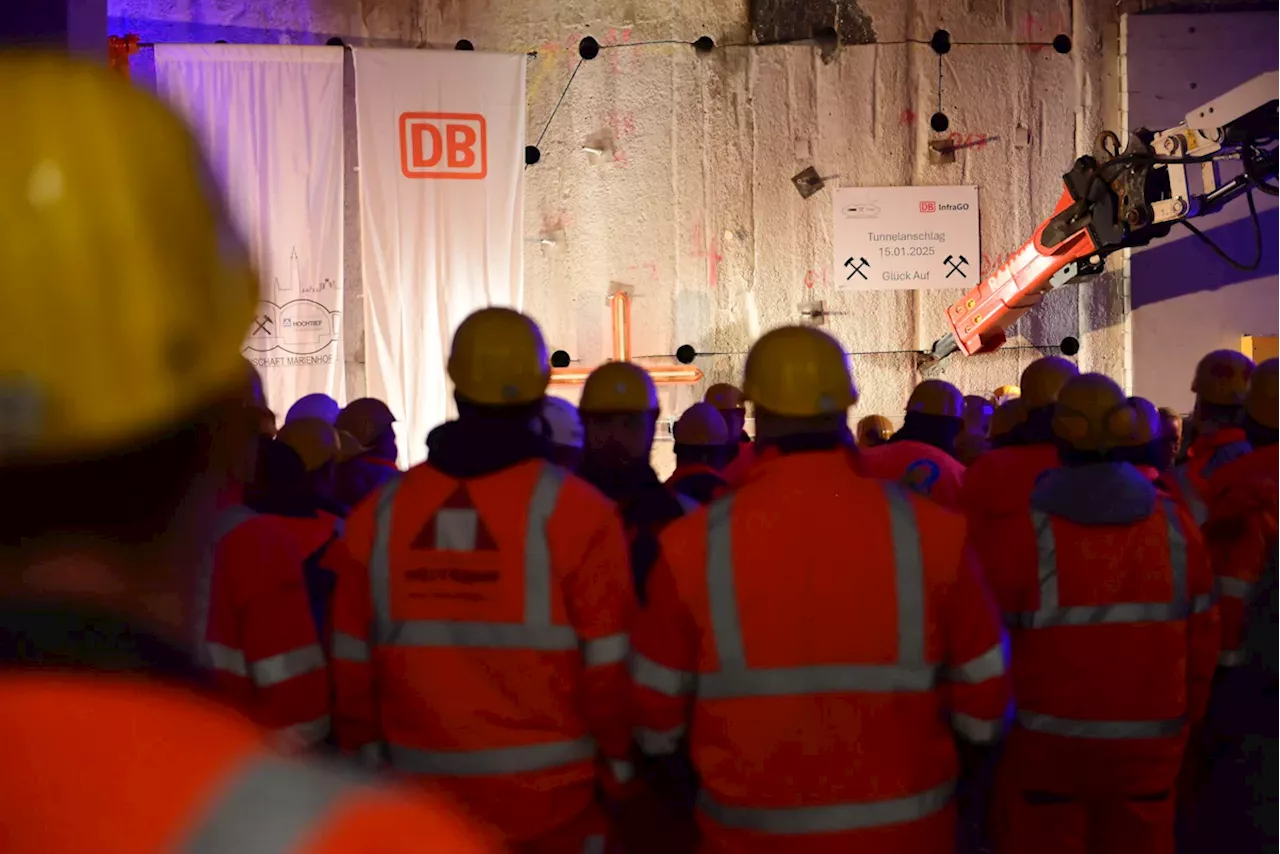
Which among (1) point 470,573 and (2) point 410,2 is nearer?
(1) point 470,573

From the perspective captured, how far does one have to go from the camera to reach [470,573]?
2748mm

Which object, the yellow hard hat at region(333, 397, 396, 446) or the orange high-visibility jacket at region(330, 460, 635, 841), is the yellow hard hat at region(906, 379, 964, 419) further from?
the orange high-visibility jacket at region(330, 460, 635, 841)

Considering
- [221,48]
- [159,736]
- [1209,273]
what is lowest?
[159,736]

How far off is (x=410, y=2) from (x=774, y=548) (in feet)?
32.3

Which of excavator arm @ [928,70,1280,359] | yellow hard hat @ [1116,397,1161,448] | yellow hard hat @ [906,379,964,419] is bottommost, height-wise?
yellow hard hat @ [1116,397,1161,448]

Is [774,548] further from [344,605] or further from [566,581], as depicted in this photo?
[344,605]

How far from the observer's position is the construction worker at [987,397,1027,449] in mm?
5180

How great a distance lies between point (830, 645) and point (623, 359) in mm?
7098

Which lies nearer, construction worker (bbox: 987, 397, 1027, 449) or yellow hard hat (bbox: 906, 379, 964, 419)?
construction worker (bbox: 987, 397, 1027, 449)

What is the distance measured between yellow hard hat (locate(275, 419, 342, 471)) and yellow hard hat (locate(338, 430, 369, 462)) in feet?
2.98

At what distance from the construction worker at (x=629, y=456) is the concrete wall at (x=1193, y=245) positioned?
26.9 feet

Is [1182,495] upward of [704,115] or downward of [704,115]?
downward

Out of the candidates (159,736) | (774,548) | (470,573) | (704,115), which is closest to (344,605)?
(470,573)

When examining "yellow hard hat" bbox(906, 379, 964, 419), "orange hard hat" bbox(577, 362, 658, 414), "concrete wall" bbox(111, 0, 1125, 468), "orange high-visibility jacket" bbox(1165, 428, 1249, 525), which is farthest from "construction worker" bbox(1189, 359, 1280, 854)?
"concrete wall" bbox(111, 0, 1125, 468)
